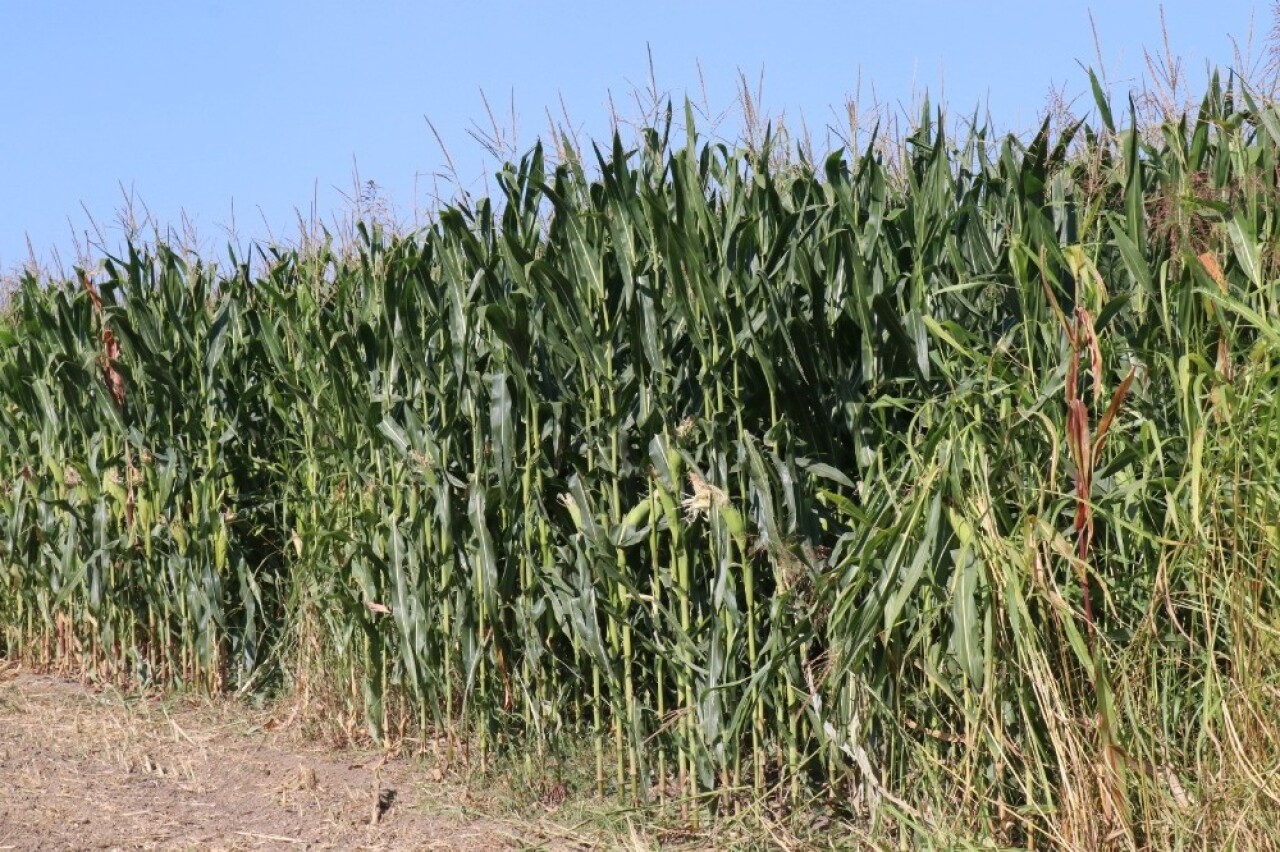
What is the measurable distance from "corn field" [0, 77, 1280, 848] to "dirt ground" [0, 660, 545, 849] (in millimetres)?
303

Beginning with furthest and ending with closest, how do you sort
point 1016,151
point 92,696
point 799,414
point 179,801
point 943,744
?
point 92,696
point 179,801
point 1016,151
point 799,414
point 943,744

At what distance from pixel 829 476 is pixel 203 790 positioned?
2.82 meters

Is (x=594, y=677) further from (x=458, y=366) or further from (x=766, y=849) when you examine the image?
(x=458, y=366)

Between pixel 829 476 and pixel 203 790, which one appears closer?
pixel 829 476

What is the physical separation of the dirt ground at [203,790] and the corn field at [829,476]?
30 centimetres

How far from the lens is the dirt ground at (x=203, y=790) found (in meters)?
4.61

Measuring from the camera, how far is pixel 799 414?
412 centimetres

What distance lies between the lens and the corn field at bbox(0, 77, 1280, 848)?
10.8ft

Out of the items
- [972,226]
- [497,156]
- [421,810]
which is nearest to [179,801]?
[421,810]

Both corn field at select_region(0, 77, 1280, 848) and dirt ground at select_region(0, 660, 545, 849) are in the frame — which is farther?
dirt ground at select_region(0, 660, 545, 849)

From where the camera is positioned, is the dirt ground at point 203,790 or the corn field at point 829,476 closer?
the corn field at point 829,476

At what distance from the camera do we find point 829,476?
3.99 metres

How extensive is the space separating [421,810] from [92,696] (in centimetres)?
265

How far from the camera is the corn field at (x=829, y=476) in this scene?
3.30 m
